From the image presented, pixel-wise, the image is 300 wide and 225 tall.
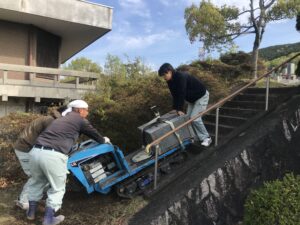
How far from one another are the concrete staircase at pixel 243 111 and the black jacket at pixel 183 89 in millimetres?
1012

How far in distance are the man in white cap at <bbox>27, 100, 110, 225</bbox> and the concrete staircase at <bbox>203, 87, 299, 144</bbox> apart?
9.71ft

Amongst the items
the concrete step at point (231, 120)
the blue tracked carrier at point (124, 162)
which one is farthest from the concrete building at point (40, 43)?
the blue tracked carrier at point (124, 162)

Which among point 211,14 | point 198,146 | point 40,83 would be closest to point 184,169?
point 198,146

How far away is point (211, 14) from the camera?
859 inches

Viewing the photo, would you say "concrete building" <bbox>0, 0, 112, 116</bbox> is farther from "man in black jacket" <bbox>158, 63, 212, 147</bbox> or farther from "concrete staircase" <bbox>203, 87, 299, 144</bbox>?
"man in black jacket" <bbox>158, 63, 212, 147</bbox>

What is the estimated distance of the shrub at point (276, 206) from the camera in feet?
14.6

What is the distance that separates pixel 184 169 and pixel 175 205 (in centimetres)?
128

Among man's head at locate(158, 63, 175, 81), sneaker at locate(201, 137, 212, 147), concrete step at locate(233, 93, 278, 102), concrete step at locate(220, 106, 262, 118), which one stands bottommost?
sneaker at locate(201, 137, 212, 147)

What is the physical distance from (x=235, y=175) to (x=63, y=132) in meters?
2.77

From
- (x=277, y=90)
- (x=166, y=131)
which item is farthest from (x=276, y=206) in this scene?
(x=277, y=90)

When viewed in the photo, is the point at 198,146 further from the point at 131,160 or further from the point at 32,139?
the point at 32,139

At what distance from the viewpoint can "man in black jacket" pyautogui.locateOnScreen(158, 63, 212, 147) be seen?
7078mm

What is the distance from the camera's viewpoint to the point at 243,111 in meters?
8.39

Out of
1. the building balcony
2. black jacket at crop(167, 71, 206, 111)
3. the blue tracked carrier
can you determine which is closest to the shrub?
the blue tracked carrier
